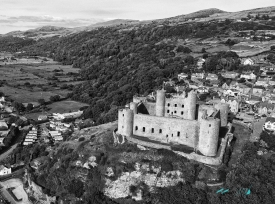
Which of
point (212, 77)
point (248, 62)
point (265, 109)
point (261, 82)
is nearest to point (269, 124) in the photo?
point (265, 109)

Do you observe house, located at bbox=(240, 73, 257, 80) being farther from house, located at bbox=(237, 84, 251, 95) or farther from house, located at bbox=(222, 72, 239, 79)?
house, located at bbox=(237, 84, 251, 95)

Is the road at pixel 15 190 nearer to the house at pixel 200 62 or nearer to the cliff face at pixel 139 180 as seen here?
the cliff face at pixel 139 180

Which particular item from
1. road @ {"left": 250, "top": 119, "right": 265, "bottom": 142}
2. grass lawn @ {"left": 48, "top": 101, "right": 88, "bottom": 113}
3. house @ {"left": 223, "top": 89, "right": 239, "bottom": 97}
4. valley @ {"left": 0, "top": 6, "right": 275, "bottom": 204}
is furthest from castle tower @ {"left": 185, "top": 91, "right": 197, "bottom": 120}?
grass lawn @ {"left": 48, "top": 101, "right": 88, "bottom": 113}

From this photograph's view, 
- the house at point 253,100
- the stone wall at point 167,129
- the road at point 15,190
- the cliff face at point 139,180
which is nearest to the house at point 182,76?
the house at point 253,100

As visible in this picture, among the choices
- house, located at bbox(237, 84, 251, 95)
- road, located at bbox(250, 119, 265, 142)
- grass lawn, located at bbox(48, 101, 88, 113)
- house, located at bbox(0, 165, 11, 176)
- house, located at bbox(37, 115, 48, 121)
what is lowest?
grass lawn, located at bbox(48, 101, 88, 113)

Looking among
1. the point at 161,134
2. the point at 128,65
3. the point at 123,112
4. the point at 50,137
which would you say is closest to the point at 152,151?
the point at 161,134

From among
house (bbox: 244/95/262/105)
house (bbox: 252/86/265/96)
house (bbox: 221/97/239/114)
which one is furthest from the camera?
house (bbox: 252/86/265/96)

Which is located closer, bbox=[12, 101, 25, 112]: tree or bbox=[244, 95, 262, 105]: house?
bbox=[244, 95, 262, 105]: house

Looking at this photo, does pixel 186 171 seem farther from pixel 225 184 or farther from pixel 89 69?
pixel 89 69
